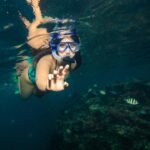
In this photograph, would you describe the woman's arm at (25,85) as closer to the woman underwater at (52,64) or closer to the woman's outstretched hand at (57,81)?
the woman underwater at (52,64)

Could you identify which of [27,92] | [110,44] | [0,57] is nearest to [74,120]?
[27,92]

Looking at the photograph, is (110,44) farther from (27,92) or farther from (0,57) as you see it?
(27,92)

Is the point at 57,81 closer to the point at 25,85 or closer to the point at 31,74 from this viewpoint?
the point at 31,74

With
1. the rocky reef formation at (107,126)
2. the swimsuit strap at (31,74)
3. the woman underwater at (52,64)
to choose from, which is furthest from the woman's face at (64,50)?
the rocky reef formation at (107,126)

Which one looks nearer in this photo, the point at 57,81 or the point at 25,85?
the point at 57,81

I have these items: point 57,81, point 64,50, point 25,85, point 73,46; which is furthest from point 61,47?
point 25,85

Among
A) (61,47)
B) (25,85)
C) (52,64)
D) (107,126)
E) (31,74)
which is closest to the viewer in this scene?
(52,64)

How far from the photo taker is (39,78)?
21.9ft

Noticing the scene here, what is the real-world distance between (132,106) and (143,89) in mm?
4784

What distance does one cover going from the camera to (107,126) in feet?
40.3

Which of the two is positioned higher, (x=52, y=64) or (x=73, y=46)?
(x=73, y=46)

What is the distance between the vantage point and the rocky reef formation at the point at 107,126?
35.8 feet

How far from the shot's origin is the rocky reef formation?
10906 mm

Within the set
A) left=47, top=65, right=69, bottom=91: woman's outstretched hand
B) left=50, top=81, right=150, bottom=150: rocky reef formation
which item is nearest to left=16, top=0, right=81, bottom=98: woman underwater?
left=47, top=65, right=69, bottom=91: woman's outstretched hand
